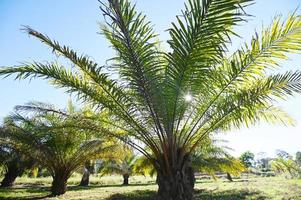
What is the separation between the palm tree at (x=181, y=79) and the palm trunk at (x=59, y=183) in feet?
24.0

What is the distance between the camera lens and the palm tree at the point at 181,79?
5.97 m

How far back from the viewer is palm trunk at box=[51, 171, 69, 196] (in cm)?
1544

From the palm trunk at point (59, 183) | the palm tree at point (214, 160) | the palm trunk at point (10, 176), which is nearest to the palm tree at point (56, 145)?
the palm trunk at point (59, 183)

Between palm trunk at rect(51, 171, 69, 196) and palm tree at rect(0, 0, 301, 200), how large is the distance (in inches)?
288

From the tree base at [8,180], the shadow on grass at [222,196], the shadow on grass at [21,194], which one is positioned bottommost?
the shadow on grass at [222,196]

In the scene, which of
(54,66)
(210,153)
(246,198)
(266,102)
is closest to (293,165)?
(210,153)

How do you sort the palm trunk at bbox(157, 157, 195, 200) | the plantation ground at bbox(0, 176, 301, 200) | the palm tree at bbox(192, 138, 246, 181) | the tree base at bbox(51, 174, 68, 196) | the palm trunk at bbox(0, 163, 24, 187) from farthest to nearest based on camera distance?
the palm trunk at bbox(0, 163, 24, 187), the palm tree at bbox(192, 138, 246, 181), the tree base at bbox(51, 174, 68, 196), the plantation ground at bbox(0, 176, 301, 200), the palm trunk at bbox(157, 157, 195, 200)

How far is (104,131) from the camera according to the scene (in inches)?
388

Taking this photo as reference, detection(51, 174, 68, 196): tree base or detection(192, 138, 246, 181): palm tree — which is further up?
detection(192, 138, 246, 181): palm tree

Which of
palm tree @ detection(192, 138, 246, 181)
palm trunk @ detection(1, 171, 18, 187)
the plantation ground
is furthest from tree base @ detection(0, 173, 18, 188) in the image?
palm tree @ detection(192, 138, 246, 181)

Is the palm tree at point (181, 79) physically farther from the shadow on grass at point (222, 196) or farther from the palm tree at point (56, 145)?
the palm tree at point (56, 145)

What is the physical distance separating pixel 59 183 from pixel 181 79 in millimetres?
11009

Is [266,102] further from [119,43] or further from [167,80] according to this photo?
[119,43]

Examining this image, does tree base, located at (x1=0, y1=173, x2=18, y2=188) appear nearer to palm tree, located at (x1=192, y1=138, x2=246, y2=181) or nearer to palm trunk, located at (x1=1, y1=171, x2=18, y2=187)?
palm trunk, located at (x1=1, y1=171, x2=18, y2=187)
